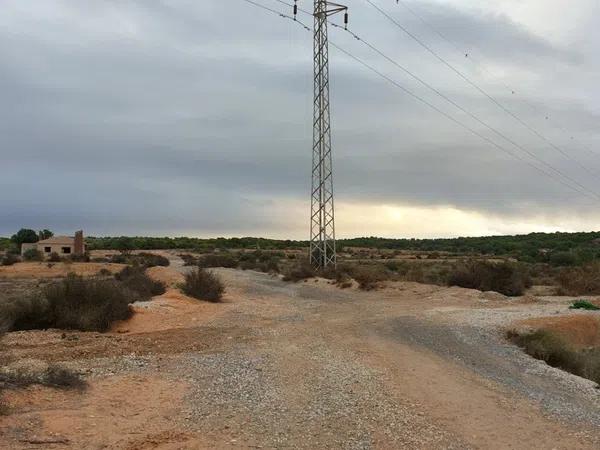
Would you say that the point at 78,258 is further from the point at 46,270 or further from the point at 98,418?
the point at 98,418

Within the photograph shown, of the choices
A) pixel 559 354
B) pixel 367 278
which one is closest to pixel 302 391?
pixel 559 354

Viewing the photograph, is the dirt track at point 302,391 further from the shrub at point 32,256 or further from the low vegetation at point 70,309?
the shrub at point 32,256

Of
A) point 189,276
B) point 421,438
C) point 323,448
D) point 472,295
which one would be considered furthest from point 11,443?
point 472,295

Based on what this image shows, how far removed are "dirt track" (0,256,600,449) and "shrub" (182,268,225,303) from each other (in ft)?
26.3

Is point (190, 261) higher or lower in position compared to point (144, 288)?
higher

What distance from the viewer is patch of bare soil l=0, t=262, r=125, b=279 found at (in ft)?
186

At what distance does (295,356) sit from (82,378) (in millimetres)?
5030

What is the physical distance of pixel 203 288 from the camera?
95.8ft

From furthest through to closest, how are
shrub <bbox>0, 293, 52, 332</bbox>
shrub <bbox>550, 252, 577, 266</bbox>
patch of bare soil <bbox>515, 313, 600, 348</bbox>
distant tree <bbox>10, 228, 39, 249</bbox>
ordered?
distant tree <bbox>10, 228, 39, 249</bbox>, shrub <bbox>550, 252, 577, 266</bbox>, patch of bare soil <bbox>515, 313, 600, 348</bbox>, shrub <bbox>0, 293, 52, 332</bbox>

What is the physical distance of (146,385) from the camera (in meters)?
11.0

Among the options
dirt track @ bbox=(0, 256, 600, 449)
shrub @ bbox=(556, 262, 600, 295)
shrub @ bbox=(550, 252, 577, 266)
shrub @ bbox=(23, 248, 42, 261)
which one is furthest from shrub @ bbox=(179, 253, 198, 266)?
dirt track @ bbox=(0, 256, 600, 449)

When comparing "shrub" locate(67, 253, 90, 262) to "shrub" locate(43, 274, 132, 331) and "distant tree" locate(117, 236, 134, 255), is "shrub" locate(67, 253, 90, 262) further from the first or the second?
"shrub" locate(43, 274, 132, 331)

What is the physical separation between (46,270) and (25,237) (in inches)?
2036

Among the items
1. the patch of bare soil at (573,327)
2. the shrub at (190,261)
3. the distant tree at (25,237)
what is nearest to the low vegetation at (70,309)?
the patch of bare soil at (573,327)
